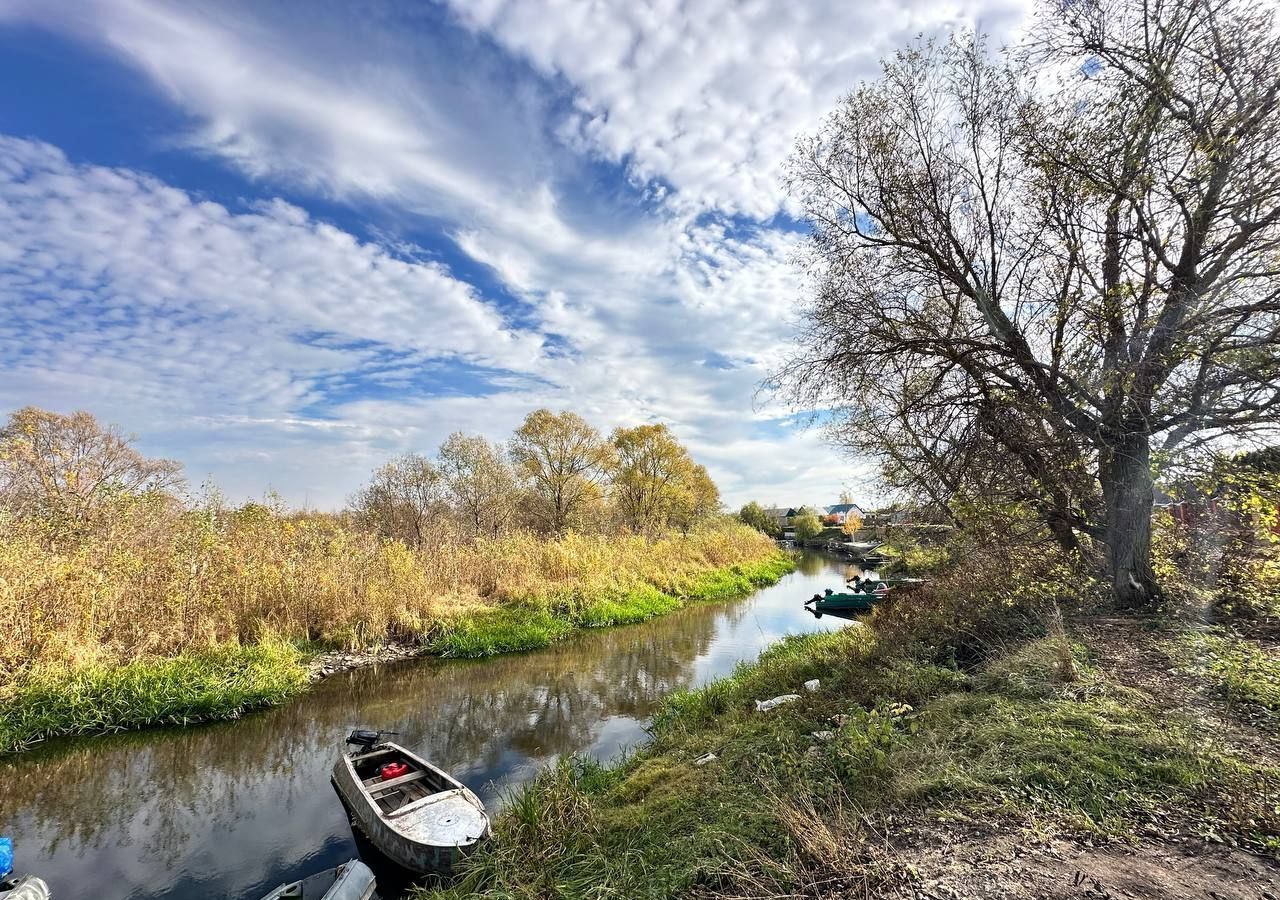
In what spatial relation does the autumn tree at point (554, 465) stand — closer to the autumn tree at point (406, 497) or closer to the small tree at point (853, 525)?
the autumn tree at point (406, 497)

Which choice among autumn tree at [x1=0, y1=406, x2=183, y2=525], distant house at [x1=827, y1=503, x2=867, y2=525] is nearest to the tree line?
autumn tree at [x1=0, y1=406, x2=183, y2=525]

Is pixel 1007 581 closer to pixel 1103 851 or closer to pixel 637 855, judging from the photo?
pixel 1103 851

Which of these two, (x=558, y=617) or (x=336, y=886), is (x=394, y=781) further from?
(x=558, y=617)

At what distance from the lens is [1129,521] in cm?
782

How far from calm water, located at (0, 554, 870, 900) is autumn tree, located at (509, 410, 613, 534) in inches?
756

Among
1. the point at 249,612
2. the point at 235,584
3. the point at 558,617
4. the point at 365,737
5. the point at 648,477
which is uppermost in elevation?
the point at 648,477

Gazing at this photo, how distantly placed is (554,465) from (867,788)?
30.2 meters

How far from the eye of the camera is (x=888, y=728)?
15.9 ft

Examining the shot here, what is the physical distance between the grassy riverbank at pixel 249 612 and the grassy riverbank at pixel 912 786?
7.79 metres

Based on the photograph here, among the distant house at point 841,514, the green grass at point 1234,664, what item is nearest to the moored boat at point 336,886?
the green grass at point 1234,664

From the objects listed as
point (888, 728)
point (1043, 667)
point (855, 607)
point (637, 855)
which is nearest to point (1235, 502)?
point (1043, 667)

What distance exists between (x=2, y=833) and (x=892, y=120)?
50.5ft

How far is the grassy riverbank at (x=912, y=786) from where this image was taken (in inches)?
130

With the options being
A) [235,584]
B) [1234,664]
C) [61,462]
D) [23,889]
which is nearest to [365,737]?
[23,889]
